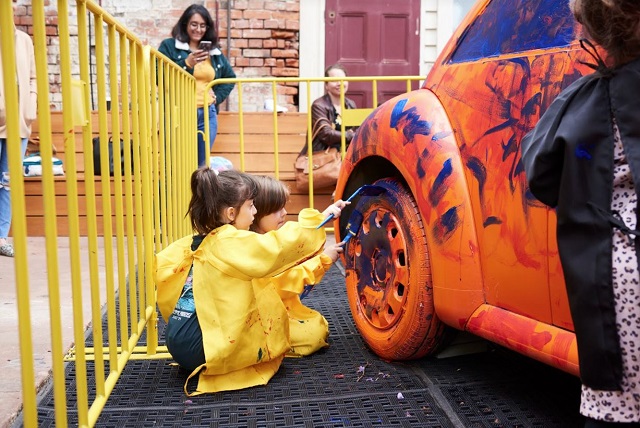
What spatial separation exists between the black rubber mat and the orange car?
6.4 inches

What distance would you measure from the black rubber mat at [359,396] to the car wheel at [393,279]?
0.15 metres

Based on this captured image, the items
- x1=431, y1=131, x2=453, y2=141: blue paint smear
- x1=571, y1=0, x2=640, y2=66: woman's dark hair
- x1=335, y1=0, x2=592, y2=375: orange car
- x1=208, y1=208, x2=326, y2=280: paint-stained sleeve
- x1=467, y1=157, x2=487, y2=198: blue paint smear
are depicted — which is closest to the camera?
x1=571, y1=0, x2=640, y2=66: woman's dark hair

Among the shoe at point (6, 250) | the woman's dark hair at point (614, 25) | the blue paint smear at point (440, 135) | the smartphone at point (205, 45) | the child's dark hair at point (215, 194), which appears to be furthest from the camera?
the smartphone at point (205, 45)

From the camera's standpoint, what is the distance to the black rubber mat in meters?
2.65

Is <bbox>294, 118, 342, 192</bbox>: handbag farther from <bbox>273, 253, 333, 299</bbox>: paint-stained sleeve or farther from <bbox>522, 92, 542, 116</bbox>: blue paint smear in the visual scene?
<bbox>522, 92, 542, 116</bbox>: blue paint smear

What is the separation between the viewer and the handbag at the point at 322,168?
6.68 m

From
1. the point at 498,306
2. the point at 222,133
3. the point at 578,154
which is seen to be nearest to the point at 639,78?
the point at 578,154

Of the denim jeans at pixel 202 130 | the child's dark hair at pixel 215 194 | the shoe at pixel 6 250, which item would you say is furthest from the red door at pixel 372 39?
the child's dark hair at pixel 215 194

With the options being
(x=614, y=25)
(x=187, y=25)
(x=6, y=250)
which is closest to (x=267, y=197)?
(x=614, y=25)

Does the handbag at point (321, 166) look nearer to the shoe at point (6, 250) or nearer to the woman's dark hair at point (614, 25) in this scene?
the shoe at point (6, 250)

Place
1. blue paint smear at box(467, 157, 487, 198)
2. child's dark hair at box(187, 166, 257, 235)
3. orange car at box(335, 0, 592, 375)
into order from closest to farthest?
1. orange car at box(335, 0, 592, 375)
2. blue paint smear at box(467, 157, 487, 198)
3. child's dark hair at box(187, 166, 257, 235)

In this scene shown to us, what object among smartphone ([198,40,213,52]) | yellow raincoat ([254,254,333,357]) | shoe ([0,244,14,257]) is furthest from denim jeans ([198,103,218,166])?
yellow raincoat ([254,254,333,357])

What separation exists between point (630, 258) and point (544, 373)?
1630 millimetres

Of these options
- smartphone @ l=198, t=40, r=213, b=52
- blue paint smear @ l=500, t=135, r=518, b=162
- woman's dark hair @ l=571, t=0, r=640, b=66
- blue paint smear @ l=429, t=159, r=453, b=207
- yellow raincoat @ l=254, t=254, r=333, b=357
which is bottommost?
yellow raincoat @ l=254, t=254, r=333, b=357
